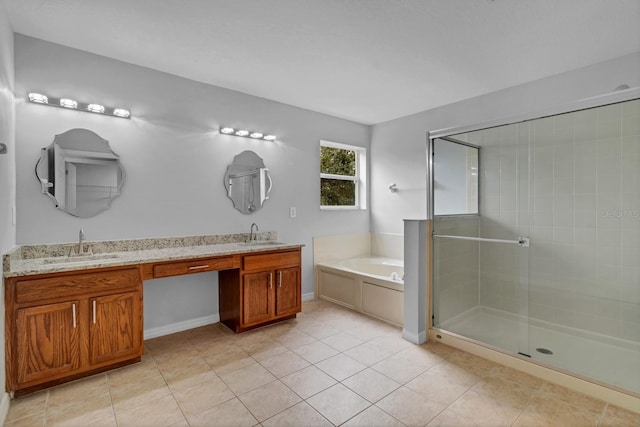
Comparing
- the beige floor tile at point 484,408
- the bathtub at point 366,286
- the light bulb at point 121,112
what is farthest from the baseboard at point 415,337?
the light bulb at point 121,112

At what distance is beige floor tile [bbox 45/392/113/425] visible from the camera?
5.89 feet

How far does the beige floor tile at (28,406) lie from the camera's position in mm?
1835

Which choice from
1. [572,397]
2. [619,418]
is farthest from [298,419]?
[619,418]

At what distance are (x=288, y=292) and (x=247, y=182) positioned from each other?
128cm

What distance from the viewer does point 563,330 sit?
2.50m

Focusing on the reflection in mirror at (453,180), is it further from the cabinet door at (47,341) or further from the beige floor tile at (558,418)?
the cabinet door at (47,341)

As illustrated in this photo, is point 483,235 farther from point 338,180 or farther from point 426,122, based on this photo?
point 338,180

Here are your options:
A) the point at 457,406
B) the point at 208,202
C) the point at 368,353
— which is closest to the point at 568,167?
the point at 457,406

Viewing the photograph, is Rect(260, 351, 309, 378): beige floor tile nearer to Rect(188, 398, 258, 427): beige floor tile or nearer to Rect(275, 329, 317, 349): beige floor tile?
Rect(275, 329, 317, 349): beige floor tile

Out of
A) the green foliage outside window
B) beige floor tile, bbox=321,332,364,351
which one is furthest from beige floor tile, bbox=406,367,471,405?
the green foliage outside window

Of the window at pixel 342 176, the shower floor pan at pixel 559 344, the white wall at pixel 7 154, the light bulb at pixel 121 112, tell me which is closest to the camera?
the white wall at pixel 7 154

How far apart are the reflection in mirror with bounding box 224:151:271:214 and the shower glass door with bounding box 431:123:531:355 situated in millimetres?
1851

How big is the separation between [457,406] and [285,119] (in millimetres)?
3258

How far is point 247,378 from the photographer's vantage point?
224cm
